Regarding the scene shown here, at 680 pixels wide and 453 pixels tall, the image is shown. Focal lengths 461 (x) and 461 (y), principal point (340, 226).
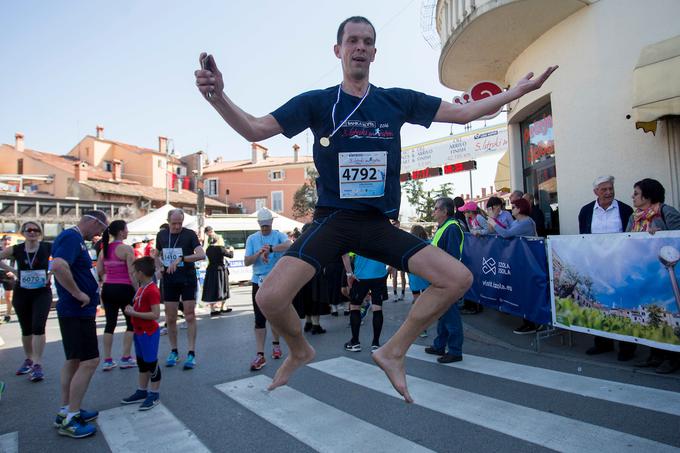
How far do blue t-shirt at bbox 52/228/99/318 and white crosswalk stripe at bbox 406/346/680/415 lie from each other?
13.9 feet

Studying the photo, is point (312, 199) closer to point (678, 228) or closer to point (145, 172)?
point (145, 172)

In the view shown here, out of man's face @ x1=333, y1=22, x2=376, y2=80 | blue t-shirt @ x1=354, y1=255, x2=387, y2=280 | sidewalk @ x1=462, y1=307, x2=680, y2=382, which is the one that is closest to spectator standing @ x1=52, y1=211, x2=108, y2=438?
man's face @ x1=333, y1=22, x2=376, y2=80

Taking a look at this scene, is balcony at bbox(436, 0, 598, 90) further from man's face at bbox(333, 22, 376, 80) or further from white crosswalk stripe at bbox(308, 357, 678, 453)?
white crosswalk stripe at bbox(308, 357, 678, 453)

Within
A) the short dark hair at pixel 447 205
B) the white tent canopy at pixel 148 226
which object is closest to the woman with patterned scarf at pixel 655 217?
the short dark hair at pixel 447 205

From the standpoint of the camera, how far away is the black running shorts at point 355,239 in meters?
2.83

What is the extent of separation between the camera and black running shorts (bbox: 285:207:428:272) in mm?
2832

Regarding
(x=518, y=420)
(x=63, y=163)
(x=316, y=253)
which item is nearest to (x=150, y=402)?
(x=316, y=253)

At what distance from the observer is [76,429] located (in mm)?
4172

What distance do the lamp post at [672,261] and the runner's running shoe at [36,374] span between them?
25.9 ft

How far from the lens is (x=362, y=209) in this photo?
2.88 metres

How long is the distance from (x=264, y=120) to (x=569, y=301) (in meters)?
5.40

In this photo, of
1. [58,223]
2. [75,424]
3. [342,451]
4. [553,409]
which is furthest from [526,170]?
[58,223]

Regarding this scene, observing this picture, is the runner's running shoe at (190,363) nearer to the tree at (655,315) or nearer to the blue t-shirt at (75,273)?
the blue t-shirt at (75,273)

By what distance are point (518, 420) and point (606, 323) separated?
8.71 feet
